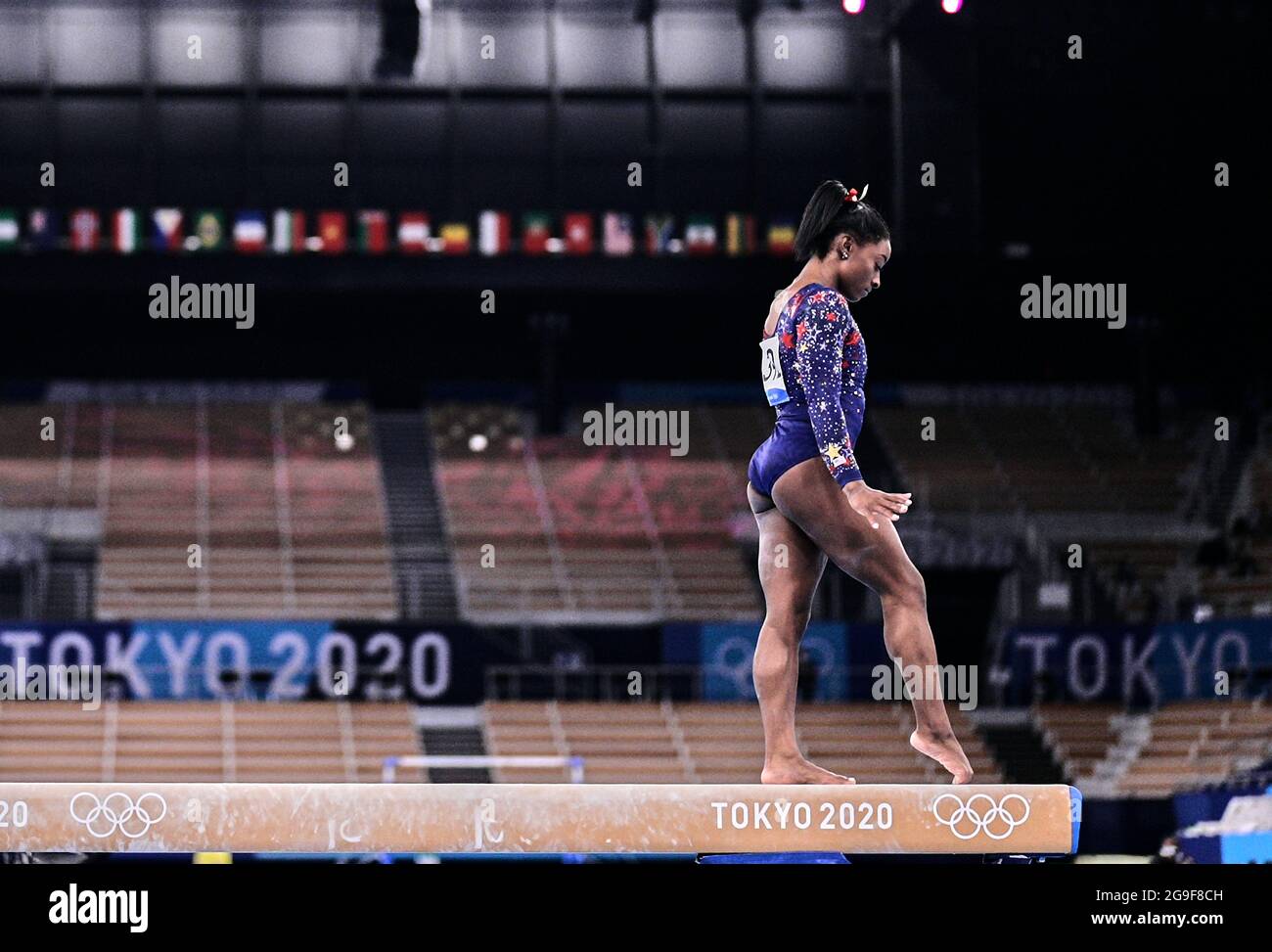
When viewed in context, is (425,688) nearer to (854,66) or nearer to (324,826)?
(854,66)

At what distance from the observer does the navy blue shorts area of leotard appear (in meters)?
5.30

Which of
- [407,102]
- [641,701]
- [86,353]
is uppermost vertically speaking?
[407,102]

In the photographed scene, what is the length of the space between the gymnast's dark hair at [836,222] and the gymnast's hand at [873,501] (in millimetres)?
773

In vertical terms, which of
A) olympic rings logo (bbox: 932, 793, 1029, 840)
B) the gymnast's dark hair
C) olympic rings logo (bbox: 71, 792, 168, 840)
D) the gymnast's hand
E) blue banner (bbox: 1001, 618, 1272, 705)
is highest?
the gymnast's dark hair

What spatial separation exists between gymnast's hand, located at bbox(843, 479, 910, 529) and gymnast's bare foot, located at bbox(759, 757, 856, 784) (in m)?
0.75

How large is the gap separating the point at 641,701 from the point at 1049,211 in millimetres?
7925

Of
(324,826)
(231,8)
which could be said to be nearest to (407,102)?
(231,8)

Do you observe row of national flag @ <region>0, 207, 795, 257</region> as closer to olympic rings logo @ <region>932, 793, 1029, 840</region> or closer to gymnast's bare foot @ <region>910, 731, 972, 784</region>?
gymnast's bare foot @ <region>910, 731, 972, 784</region>

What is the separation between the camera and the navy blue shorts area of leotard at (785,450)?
17.4 feet

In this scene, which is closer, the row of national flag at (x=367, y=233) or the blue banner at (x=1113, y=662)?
the blue banner at (x=1113, y=662)

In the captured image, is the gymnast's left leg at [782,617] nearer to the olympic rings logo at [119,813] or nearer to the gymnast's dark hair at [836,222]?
the gymnast's dark hair at [836,222]

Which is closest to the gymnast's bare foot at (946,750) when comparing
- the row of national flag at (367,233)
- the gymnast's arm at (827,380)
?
the gymnast's arm at (827,380)

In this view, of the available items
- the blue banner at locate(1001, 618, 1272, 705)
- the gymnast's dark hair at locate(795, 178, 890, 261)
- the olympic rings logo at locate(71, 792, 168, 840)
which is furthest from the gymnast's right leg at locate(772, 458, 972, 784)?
the blue banner at locate(1001, 618, 1272, 705)

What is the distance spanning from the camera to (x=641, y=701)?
19453 millimetres
